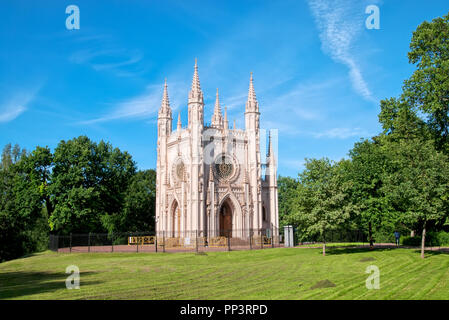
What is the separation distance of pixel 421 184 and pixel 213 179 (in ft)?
81.4

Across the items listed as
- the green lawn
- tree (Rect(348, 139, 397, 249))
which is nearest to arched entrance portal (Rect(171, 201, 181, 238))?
tree (Rect(348, 139, 397, 249))

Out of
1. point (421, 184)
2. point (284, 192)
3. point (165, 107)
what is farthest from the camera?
point (284, 192)

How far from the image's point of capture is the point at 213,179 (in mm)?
45406

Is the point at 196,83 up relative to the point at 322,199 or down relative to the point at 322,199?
up

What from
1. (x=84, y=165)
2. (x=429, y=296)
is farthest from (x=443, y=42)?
(x=84, y=165)

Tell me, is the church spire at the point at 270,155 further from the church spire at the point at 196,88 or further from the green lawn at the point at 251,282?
the green lawn at the point at 251,282

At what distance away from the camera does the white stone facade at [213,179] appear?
4409 centimetres

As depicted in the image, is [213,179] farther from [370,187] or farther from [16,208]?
[16,208]

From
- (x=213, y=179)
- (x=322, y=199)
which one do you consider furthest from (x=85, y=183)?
(x=322, y=199)

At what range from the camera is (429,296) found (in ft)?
43.1

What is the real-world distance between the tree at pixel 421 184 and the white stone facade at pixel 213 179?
20.7m

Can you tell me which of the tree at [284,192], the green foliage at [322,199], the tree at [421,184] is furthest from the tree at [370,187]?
the tree at [284,192]

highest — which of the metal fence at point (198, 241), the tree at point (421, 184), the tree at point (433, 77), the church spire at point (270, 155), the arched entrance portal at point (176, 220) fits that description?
the tree at point (433, 77)
